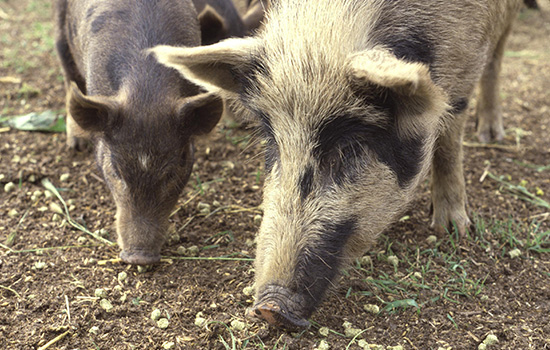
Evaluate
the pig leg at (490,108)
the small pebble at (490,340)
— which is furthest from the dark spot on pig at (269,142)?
the pig leg at (490,108)

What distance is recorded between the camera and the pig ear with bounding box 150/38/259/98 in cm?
306

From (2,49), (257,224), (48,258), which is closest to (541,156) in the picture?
(257,224)

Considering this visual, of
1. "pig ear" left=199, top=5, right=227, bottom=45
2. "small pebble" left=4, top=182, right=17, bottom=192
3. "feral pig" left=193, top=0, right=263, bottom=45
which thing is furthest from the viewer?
"feral pig" left=193, top=0, right=263, bottom=45

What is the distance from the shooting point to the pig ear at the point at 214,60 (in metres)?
3.06

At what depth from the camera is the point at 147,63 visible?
4.03m

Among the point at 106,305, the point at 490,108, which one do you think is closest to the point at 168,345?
the point at 106,305

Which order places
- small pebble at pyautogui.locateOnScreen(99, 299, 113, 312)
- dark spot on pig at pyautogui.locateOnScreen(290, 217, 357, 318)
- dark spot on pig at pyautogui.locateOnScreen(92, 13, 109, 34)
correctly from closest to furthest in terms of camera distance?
dark spot on pig at pyautogui.locateOnScreen(290, 217, 357, 318) < small pebble at pyautogui.locateOnScreen(99, 299, 113, 312) < dark spot on pig at pyautogui.locateOnScreen(92, 13, 109, 34)

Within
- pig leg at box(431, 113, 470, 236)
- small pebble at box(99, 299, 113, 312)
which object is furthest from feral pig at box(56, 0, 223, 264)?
pig leg at box(431, 113, 470, 236)

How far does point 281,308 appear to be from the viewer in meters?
2.79

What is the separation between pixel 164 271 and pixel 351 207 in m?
1.42

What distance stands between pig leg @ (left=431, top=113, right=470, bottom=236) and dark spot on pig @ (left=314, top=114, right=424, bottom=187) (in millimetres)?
1147

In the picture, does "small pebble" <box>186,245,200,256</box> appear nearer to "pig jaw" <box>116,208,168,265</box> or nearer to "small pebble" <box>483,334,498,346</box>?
"pig jaw" <box>116,208,168,265</box>

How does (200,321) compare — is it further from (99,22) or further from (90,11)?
(90,11)

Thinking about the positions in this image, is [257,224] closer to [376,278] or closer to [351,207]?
[376,278]
